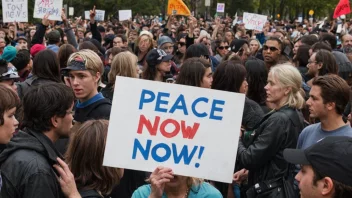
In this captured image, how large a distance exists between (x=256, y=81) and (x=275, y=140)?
1.72 meters

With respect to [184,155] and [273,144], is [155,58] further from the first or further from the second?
[184,155]

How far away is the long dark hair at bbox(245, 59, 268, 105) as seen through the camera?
6512mm

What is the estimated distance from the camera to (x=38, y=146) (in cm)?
349

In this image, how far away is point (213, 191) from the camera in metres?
3.82

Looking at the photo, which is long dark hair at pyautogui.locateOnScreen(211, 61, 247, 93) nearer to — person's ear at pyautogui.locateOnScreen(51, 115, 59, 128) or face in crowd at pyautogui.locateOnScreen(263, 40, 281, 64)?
person's ear at pyautogui.locateOnScreen(51, 115, 59, 128)

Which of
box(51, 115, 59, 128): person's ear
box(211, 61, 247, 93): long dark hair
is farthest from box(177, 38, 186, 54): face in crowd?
box(51, 115, 59, 128): person's ear

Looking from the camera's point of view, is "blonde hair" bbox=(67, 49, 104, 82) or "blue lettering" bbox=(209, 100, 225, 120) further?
"blonde hair" bbox=(67, 49, 104, 82)

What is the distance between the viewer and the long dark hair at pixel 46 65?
21.3 ft

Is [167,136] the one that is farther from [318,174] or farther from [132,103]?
[318,174]

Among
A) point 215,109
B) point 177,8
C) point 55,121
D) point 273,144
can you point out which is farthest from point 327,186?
point 177,8

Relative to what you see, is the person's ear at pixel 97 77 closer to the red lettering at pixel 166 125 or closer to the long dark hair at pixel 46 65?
the long dark hair at pixel 46 65

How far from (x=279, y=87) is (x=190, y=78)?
1.21 meters

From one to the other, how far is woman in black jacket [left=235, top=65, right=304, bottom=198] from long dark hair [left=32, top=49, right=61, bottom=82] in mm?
2501

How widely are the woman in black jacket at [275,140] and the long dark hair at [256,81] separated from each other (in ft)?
3.82
